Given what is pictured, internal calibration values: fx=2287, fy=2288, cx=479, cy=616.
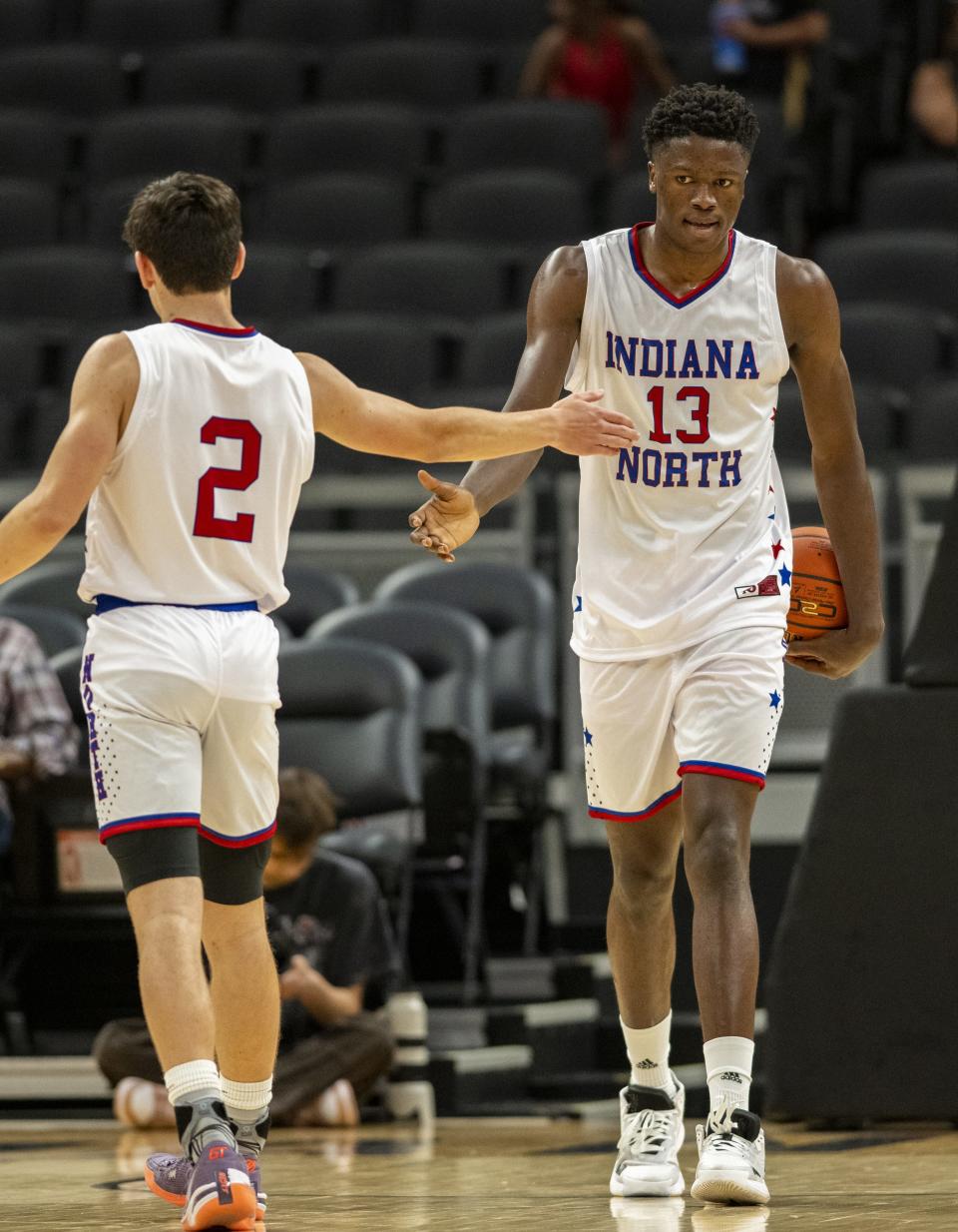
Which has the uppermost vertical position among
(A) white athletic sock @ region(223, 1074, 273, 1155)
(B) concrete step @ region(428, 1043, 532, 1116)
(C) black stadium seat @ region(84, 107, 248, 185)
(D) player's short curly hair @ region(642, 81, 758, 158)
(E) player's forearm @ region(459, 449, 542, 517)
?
(C) black stadium seat @ region(84, 107, 248, 185)

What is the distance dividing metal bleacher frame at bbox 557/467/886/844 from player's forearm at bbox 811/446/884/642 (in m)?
3.33

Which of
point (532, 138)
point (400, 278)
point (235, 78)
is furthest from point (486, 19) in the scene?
point (400, 278)

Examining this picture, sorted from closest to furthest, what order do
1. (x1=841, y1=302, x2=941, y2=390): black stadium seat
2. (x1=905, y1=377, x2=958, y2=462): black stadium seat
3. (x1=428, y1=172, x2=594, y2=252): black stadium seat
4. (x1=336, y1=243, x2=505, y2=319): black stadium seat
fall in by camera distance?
(x1=905, y1=377, x2=958, y2=462): black stadium seat, (x1=841, y1=302, x2=941, y2=390): black stadium seat, (x1=336, y1=243, x2=505, y2=319): black stadium seat, (x1=428, y1=172, x2=594, y2=252): black stadium seat

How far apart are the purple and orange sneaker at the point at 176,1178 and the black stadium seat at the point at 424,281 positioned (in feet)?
21.7

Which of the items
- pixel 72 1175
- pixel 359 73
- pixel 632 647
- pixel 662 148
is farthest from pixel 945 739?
pixel 359 73

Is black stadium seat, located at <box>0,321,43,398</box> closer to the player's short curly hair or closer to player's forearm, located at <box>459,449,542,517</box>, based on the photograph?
player's forearm, located at <box>459,449,542,517</box>

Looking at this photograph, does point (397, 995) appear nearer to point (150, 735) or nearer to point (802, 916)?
point (802, 916)

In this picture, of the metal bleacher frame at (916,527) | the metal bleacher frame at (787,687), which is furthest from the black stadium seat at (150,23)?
the metal bleacher frame at (916,527)

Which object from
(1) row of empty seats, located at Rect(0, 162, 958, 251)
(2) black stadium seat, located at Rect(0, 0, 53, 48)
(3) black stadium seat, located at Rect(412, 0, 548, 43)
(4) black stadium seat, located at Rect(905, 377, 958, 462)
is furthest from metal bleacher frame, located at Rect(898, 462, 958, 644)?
(2) black stadium seat, located at Rect(0, 0, 53, 48)

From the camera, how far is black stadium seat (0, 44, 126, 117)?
12.3m

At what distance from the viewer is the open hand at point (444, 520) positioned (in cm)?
408

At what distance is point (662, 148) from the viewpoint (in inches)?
169

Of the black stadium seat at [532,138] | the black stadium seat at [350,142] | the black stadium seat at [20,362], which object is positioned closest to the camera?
the black stadium seat at [20,362]

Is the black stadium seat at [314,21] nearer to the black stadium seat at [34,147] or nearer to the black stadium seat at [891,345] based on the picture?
the black stadium seat at [34,147]
